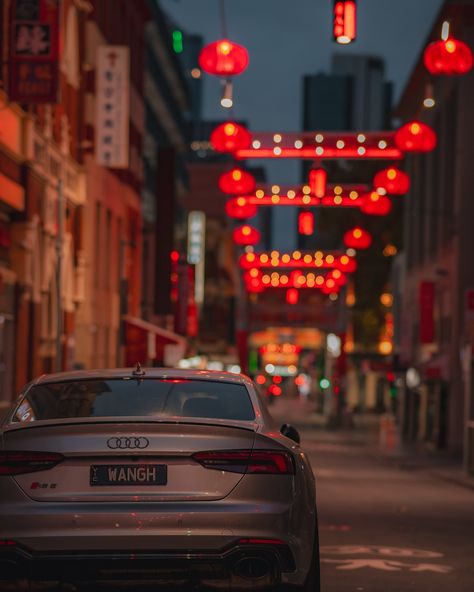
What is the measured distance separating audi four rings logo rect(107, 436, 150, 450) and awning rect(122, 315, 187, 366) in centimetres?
3826

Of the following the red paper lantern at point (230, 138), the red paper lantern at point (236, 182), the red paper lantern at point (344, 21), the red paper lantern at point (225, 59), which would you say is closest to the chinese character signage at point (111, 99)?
the red paper lantern at point (236, 182)

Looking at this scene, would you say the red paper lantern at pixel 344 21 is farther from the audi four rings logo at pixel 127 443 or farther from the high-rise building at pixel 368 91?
the high-rise building at pixel 368 91

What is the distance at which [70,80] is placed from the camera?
37.2 metres

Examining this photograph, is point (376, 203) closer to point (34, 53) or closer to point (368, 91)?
point (34, 53)

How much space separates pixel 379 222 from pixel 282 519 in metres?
68.7

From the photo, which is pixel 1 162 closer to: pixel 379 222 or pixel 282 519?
pixel 282 519

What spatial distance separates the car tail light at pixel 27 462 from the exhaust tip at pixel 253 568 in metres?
1.14

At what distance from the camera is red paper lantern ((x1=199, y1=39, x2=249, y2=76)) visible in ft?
69.9

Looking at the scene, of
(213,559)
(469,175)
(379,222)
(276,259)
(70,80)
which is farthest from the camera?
(379,222)

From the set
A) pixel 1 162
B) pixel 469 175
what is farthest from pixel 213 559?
pixel 469 175

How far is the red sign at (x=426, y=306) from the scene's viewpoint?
151 ft

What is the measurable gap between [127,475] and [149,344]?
3912 centimetres

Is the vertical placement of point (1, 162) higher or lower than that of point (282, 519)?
higher

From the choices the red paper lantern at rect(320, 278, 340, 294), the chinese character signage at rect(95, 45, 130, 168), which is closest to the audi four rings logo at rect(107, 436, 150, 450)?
the chinese character signage at rect(95, 45, 130, 168)
